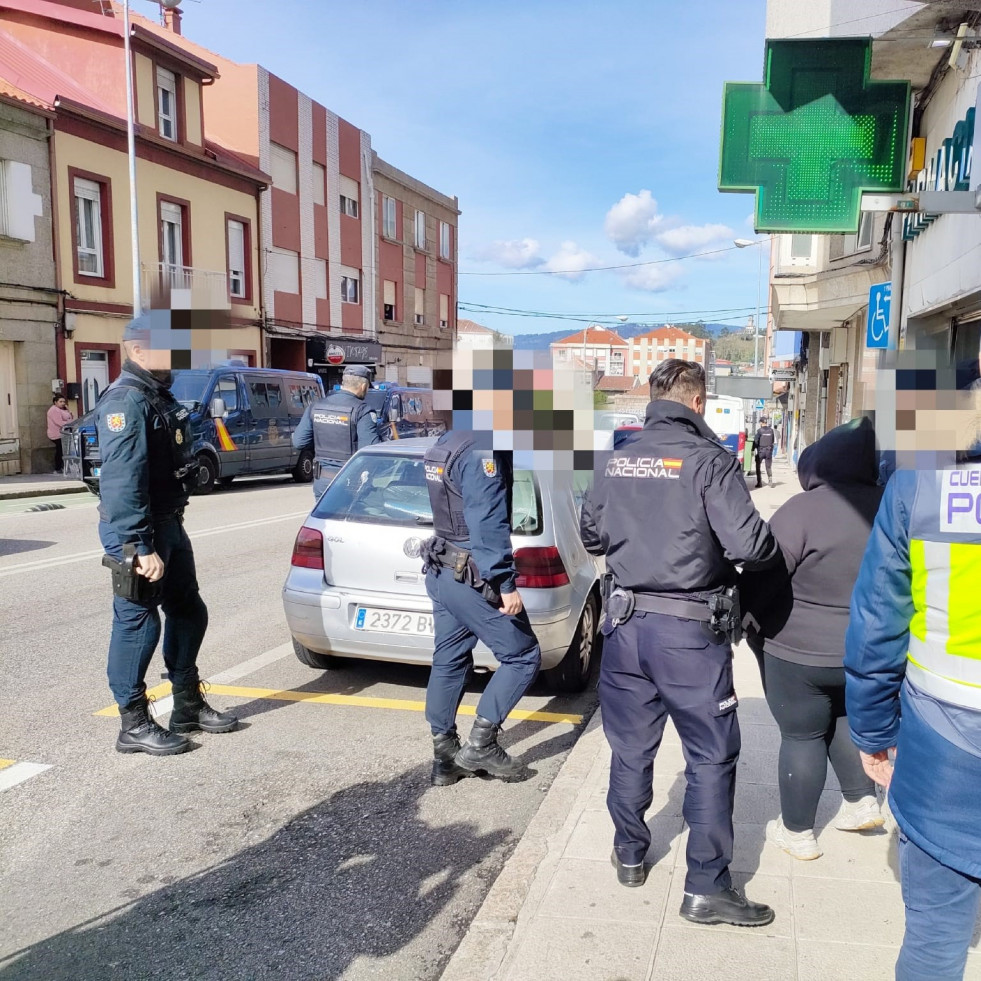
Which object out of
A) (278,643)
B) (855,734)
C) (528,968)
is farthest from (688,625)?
(278,643)

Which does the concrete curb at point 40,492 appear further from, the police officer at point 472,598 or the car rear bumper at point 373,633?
the police officer at point 472,598

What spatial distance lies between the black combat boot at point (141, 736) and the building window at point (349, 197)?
3177 centimetres

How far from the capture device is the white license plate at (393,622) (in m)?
5.04

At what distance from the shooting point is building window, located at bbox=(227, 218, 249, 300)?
2714 centimetres

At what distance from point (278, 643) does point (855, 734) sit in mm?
4915

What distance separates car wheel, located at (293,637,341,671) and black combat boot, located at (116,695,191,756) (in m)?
1.20

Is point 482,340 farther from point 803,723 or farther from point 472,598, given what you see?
point 803,723

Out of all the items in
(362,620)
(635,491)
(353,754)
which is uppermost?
(635,491)

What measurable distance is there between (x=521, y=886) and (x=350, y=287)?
109ft

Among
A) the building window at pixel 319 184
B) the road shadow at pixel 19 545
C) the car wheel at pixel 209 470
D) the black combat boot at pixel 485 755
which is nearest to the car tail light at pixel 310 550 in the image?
the black combat boot at pixel 485 755

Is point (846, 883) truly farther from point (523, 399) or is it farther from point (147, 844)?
point (147, 844)

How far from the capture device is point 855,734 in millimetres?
2244

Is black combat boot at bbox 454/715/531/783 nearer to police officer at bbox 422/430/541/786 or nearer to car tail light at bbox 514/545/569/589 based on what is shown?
police officer at bbox 422/430/541/786

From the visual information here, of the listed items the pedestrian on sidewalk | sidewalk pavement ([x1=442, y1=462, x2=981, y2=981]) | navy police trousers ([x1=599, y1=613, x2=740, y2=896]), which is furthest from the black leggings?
→ the pedestrian on sidewalk
